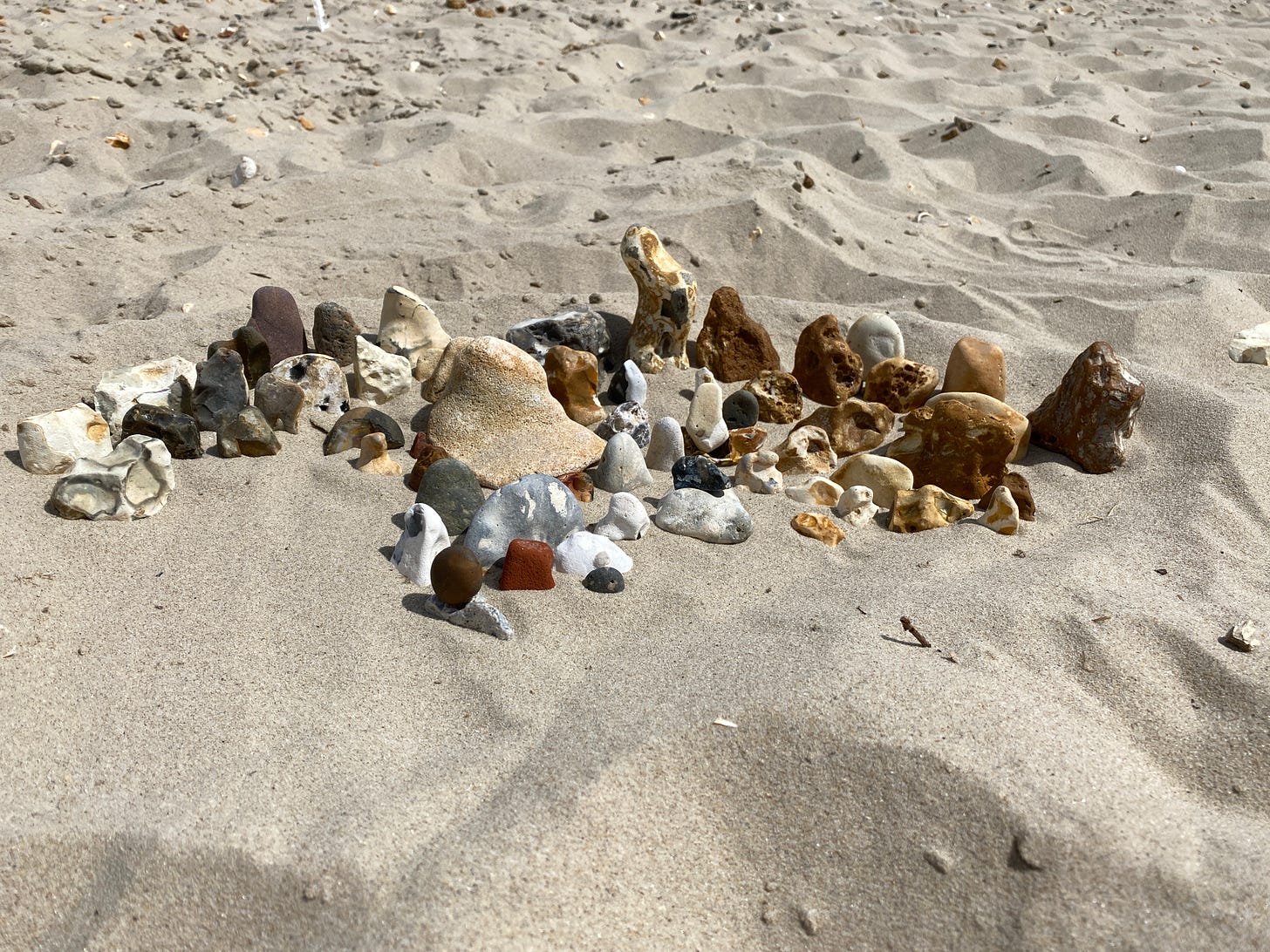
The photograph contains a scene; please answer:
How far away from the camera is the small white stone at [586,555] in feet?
7.02

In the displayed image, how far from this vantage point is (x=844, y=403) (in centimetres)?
281

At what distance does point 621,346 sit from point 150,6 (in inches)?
192

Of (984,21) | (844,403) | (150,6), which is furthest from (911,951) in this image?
(984,21)

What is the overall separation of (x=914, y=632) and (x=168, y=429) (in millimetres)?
1973

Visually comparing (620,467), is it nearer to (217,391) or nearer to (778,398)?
(778,398)

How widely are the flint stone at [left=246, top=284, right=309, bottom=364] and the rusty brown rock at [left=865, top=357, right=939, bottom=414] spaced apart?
1.87 metres

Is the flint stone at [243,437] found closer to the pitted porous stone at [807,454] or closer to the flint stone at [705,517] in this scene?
the flint stone at [705,517]

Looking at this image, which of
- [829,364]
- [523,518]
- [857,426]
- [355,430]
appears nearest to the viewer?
[523,518]

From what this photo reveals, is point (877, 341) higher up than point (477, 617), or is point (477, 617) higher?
point (877, 341)

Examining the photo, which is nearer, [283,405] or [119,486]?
[119,486]

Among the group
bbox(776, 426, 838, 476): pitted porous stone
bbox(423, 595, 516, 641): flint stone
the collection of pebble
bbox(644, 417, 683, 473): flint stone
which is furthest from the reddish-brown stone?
bbox(776, 426, 838, 476): pitted porous stone

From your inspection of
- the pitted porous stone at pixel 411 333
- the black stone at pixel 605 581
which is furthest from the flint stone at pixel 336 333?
the black stone at pixel 605 581

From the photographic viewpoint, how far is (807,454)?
8.81 ft

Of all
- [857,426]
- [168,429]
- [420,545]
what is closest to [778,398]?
[857,426]
